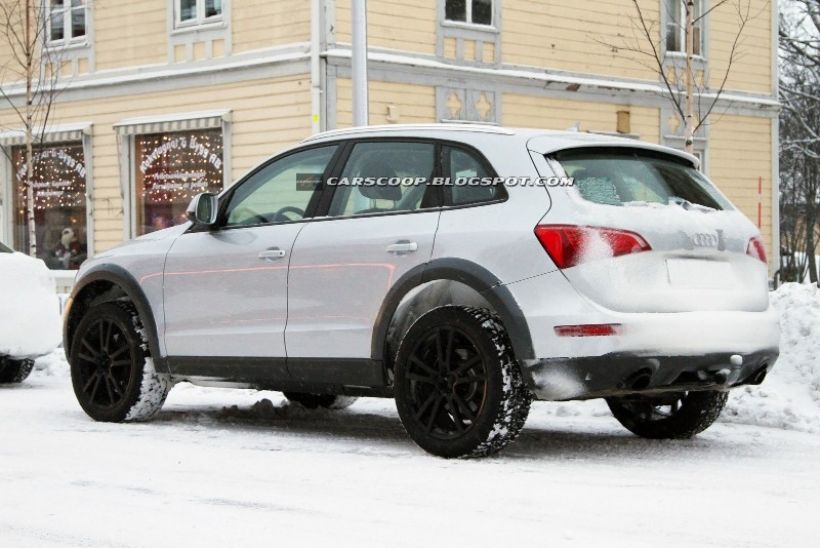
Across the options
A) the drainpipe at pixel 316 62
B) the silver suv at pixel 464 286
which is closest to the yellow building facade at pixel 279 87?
the drainpipe at pixel 316 62

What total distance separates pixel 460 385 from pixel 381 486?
92 cm

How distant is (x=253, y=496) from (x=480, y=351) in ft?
4.66

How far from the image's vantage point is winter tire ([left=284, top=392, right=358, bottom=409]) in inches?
376

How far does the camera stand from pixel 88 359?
9.08 m

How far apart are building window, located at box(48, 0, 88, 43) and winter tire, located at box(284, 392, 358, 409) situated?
15610mm

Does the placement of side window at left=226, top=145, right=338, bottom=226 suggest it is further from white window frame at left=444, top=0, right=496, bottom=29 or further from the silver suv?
white window frame at left=444, top=0, right=496, bottom=29

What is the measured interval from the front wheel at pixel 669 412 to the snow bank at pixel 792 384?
29.6 inches

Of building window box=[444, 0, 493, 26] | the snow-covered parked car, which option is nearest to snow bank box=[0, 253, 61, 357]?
the snow-covered parked car

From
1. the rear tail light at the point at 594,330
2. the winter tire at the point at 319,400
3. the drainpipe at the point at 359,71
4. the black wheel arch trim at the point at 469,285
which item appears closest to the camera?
the rear tail light at the point at 594,330

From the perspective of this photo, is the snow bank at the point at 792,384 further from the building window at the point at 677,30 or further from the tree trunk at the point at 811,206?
the tree trunk at the point at 811,206

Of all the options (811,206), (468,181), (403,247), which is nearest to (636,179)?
(468,181)

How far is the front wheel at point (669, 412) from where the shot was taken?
805 centimetres

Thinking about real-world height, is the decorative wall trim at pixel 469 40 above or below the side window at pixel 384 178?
above

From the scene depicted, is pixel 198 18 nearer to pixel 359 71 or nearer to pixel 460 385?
pixel 359 71
